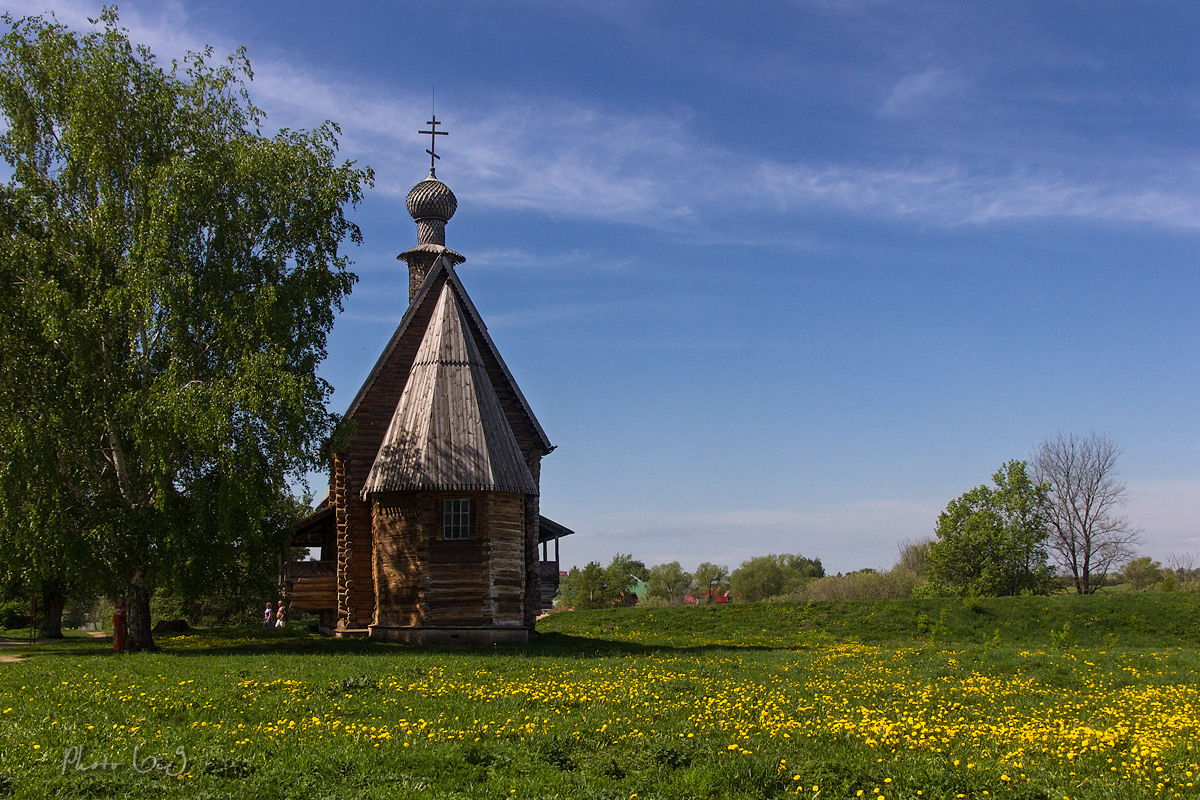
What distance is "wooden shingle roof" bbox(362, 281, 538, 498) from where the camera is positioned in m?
26.5

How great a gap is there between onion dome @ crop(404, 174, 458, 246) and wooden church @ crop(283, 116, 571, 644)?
4444mm

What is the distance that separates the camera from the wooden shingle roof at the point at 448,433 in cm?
2650

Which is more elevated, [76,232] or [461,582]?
[76,232]

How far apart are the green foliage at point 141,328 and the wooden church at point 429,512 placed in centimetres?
309

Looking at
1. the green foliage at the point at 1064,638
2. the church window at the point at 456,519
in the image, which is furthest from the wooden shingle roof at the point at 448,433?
the green foliage at the point at 1064,638

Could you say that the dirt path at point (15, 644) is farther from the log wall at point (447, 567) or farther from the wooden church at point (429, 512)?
the log wall at point (447, 567)

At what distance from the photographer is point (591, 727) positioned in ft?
39.1

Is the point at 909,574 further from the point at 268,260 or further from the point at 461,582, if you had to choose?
the point at 268,260

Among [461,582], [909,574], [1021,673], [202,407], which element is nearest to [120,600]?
[202,407]

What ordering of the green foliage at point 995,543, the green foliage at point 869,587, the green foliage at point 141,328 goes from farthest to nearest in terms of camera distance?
the green foliage at point 869,587, the green foliage at point 995,543, the green foliage at point 141,328

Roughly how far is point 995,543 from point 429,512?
123 feet

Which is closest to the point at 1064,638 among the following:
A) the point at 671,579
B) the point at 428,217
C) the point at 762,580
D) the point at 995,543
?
the point at 995,543

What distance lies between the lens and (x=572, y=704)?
543 inches

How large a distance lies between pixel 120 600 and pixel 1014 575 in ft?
147
